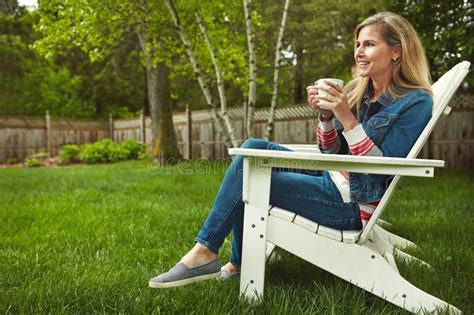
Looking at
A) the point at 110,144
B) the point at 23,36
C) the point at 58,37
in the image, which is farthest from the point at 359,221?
the point at 23,36

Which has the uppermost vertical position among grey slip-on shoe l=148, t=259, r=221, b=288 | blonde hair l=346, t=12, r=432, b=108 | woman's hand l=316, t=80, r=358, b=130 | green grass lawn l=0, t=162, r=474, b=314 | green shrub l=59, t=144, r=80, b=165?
blonde hair l=346, t=12, r=432, b=108

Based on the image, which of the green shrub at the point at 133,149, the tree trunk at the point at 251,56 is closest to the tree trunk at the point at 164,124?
the green shrub at the point at 133,149

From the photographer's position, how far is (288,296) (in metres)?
1.70

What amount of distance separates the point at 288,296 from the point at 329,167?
546 millimetres

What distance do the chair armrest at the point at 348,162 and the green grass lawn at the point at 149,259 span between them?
0.52 m

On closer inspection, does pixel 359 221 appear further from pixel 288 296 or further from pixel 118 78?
pixel 118 78

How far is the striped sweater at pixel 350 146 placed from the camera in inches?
65.6

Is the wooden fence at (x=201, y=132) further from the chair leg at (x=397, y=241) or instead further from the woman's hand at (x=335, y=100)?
the woman's hand at (x=335, y=100)

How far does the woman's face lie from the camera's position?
1788 millimetres

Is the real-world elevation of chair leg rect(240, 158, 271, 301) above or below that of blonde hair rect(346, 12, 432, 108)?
below

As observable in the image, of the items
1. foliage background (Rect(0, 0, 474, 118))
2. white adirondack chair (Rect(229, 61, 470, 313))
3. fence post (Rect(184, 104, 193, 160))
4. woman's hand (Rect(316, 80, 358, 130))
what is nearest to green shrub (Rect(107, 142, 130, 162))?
fence post (Rect(184, 104, 193, 160))

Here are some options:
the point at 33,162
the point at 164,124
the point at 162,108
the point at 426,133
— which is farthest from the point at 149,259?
the point at 33,162

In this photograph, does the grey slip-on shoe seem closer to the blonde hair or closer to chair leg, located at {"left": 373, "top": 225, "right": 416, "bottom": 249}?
the blonde hair

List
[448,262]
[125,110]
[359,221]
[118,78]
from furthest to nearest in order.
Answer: [125,110]
[118,78]
[448,262]
[359,221]
